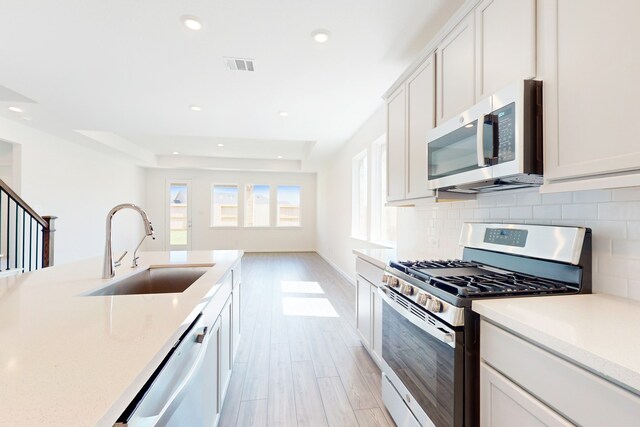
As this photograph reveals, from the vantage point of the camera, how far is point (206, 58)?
2500 millimetres

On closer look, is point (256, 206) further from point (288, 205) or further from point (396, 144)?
point (396, 144)

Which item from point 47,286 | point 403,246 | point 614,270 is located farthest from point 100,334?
point 403,246

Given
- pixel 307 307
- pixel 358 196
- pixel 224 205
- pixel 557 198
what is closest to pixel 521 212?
pixel 557 198

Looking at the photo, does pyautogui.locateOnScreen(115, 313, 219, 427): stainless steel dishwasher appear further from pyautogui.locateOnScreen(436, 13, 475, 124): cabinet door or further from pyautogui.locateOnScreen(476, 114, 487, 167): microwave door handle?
pyautogui.locateOnScreen(436, 13, 475, 124): cabinet door

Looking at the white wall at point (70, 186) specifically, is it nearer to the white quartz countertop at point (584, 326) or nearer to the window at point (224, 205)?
the window at point (224, 205)

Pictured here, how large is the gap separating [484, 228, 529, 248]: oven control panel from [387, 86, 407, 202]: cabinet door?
27.9 inches

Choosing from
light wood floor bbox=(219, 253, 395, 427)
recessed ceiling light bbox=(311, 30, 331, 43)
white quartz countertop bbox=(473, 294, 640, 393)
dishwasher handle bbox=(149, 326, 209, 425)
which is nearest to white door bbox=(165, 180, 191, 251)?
light wood floor bbox=(219, 253, 395, 427)

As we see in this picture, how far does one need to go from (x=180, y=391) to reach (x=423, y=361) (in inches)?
42.1

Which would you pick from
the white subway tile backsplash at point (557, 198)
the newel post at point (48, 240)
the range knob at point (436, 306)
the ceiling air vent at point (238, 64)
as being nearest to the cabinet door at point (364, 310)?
the range knob at point (436, 306)

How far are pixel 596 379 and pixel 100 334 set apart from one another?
1294 mm

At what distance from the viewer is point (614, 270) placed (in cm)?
115

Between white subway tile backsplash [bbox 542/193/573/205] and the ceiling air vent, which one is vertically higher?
the ceiling air vent

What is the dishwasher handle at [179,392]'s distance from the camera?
72 centimetres

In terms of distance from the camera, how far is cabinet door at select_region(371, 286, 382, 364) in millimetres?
2100
